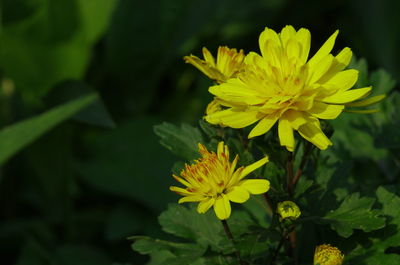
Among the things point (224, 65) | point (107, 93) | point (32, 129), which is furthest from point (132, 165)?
point (224, 65)

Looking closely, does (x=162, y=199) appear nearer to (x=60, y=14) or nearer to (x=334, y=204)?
(x=60, y=14)

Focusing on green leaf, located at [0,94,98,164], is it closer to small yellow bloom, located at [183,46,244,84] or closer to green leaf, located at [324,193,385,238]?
small yellow bloom, located at [183,46,244,84]

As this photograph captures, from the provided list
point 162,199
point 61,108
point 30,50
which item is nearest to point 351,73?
point 61,108

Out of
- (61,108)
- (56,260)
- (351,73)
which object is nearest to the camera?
(351,73)

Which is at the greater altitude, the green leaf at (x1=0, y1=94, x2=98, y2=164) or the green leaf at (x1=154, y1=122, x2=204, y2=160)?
the green leaf at (x1=0, y1=94, x2=98, y2=164)

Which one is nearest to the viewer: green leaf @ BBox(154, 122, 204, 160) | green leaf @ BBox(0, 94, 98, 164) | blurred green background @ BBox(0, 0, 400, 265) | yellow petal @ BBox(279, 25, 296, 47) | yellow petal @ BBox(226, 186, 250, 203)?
yellow petal @ BBox(226, 186, 250, 203)

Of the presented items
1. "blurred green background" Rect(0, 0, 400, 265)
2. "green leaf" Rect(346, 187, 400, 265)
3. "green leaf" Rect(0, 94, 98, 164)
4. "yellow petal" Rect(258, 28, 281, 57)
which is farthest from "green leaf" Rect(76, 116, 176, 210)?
"yellow petal" Rect(258, 28, 281, 57)

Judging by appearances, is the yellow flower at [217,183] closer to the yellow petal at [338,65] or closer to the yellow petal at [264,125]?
the yellow petal at [264,125]

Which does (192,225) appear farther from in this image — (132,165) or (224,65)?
(132,165)
